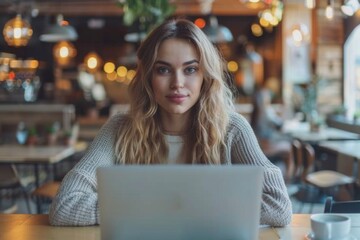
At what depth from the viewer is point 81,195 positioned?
1.98 metres

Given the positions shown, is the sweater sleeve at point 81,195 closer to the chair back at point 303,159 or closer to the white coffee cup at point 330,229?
the white coffee cup at point 330,229

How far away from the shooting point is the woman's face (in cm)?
210

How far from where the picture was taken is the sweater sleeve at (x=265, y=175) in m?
1.92

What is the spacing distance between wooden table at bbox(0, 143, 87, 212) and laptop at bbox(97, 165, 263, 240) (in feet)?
13.7

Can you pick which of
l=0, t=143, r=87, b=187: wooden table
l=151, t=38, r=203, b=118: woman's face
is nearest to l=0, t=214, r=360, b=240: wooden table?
l=151, t=38, r=203, b=118: woman's face

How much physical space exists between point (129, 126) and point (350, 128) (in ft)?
3.50

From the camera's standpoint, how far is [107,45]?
17.2 m

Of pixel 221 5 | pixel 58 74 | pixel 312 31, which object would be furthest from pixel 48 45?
pixel 312 31

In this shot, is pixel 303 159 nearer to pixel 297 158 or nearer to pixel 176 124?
pixel 297 158

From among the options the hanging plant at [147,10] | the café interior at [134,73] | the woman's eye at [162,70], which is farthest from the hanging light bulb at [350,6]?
the woman's eye at [162,70]

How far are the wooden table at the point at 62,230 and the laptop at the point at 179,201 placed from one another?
1.25 feet

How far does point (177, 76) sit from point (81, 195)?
0.52 meters

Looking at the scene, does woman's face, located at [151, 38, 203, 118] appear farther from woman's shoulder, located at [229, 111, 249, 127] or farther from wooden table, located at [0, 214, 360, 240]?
wooden table, located at [0, 214, 360, 240]

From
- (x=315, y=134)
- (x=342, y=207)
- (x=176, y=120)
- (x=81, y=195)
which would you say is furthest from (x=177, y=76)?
(x=315, y=134)
